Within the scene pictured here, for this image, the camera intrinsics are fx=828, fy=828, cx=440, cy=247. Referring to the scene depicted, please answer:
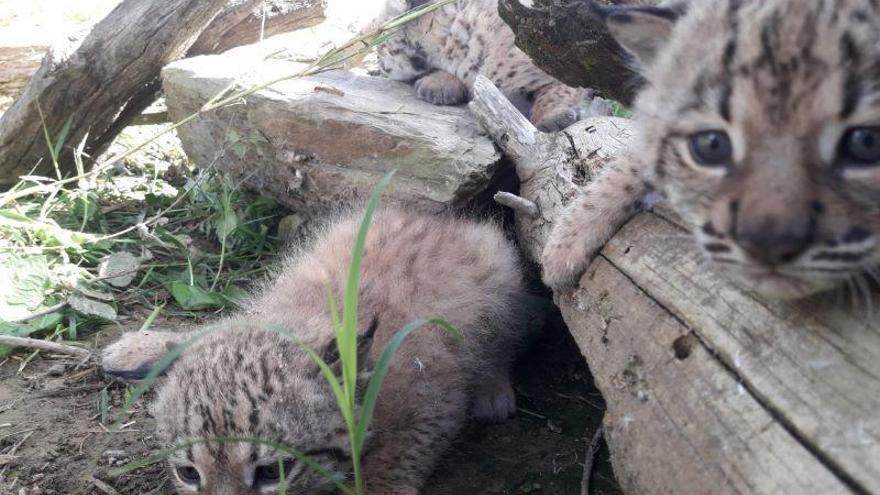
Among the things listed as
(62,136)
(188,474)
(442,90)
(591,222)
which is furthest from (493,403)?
(62,136)

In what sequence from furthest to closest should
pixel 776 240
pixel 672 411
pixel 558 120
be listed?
pixel 558 120 < pixel 672 411 < pixel 776 240

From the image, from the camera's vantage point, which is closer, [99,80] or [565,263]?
[565,263]

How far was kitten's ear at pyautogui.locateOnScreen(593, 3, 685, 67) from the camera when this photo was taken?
107 inches

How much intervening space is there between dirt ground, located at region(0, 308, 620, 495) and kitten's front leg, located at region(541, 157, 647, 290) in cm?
89

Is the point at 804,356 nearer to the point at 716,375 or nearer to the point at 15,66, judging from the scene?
the point at 716,375

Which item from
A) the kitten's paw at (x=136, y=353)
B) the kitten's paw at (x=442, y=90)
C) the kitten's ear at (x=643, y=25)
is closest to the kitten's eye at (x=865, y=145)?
the kitten's ear at (x=643, y=25)

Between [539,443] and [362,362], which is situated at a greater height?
[362,362]

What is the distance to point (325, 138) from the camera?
16.4ft

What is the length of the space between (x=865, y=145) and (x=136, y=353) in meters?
2.92

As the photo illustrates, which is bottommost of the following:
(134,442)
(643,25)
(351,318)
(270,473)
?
(134,442)

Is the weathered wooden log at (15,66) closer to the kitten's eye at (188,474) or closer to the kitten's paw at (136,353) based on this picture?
the kitten's paw at (136,353)

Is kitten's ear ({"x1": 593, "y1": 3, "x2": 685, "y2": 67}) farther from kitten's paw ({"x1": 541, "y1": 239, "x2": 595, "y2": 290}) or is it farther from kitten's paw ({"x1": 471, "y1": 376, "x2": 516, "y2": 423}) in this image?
kitten's paw ({"x1": 471, "y1": 376, "x2": 516, "y2": 423})

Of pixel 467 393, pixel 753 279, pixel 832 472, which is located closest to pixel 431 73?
pixel 467 393

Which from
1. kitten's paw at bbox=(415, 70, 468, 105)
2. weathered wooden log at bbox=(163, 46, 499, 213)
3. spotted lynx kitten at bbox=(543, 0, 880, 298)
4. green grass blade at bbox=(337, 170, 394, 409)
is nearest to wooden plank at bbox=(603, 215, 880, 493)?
spotted lynx kitten at bbox=(543, 0, 880, 298)
